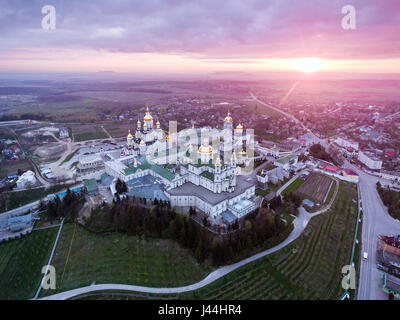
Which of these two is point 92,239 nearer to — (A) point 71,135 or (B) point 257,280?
(B) point 257,280

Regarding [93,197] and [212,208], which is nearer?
[212,208]

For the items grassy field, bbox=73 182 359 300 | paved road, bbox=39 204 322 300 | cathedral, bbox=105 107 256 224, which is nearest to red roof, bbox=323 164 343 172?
grassy field, bbox=73 182 359 300

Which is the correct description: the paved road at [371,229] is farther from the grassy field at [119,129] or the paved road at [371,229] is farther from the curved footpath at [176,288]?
the grassy field at [119,129]

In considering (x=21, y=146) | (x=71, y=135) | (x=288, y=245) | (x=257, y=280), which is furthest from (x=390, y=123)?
(x=21, y=146)

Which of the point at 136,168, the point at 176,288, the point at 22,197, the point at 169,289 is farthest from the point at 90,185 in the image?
the point at 176,288

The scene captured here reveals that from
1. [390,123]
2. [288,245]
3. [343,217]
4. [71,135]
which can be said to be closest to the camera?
[288,245]

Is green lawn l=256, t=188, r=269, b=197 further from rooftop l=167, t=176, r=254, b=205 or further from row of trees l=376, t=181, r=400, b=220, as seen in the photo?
row of trees l=376, t=181, r=400, b=220
